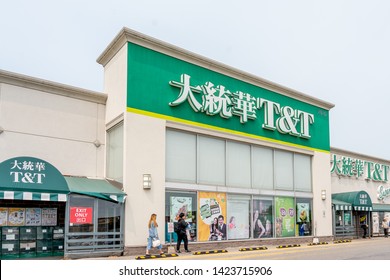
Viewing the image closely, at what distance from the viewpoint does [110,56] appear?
1870 centimetres

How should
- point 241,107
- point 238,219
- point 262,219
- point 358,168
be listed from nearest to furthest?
point 238,219 → point 241,107 → point 262,219 → point 358,168

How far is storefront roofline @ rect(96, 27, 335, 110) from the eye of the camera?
17.3 metres

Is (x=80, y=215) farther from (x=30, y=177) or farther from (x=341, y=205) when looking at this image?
(x=341, y=205)

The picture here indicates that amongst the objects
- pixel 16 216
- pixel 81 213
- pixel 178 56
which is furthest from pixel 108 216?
pixel 178 56

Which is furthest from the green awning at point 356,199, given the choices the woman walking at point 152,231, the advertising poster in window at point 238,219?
the woman walking at point 152,231

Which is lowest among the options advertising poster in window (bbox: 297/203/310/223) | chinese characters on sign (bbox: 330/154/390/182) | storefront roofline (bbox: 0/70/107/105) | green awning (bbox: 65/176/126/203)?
advertising poster in window (bbox: 297/203/310/223)

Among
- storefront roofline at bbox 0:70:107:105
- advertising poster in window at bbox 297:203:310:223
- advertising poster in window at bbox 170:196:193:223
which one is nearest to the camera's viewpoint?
storefront roofline at bbox 0:70:107:105

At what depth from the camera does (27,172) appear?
46.1 feet

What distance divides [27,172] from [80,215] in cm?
256

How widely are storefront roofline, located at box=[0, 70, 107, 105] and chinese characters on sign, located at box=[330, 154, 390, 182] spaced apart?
16962 millimetres

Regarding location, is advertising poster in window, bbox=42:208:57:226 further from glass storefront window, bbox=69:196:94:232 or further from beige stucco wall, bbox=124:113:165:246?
beige stucco wall, bbox=124:113:165:246

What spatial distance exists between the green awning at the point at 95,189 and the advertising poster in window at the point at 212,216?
427 centimetres

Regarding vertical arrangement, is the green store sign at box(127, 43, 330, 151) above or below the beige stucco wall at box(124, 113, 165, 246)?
above

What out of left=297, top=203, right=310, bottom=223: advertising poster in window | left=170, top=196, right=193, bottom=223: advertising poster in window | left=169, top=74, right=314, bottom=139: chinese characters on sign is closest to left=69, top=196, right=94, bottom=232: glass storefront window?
left=170, top=196, right=193, bottom=223: advertising poster in window
